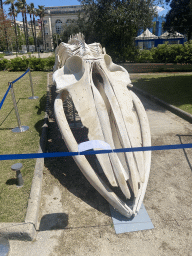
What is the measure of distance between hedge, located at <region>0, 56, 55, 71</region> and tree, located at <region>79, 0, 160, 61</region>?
17.7ft

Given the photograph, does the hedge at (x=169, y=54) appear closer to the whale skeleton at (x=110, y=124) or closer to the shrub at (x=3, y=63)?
the shrub at (x=3, y=63)

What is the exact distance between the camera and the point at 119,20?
18.0 m

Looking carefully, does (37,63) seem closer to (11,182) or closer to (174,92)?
(174,92)

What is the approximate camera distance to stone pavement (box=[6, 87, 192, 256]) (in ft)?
9.32

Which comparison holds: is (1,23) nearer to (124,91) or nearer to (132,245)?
(124,91)

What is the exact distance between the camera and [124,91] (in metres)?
4.32

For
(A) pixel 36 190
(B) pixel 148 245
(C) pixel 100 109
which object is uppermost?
(C) pixel 100 109

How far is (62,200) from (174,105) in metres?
6.31

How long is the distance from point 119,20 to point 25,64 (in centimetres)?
909

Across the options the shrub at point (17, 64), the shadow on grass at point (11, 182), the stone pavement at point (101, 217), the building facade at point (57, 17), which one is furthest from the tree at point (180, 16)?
the building facade at point (57, 17)

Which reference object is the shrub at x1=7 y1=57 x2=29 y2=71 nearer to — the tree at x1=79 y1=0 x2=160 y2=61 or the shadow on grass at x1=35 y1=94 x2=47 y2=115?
the tree at x1=79 y1=0 x2=160 y2=61

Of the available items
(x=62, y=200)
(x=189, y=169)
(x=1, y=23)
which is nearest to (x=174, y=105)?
(x=189, y=169)

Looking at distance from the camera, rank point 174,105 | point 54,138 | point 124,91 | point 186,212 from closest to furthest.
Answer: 1. point 186,212
2. point 124,91
3. point 54,138
4. point 174,105

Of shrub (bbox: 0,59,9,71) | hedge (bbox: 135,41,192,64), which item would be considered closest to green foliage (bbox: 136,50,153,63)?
hedge (bbox: 135,41,192,64)
